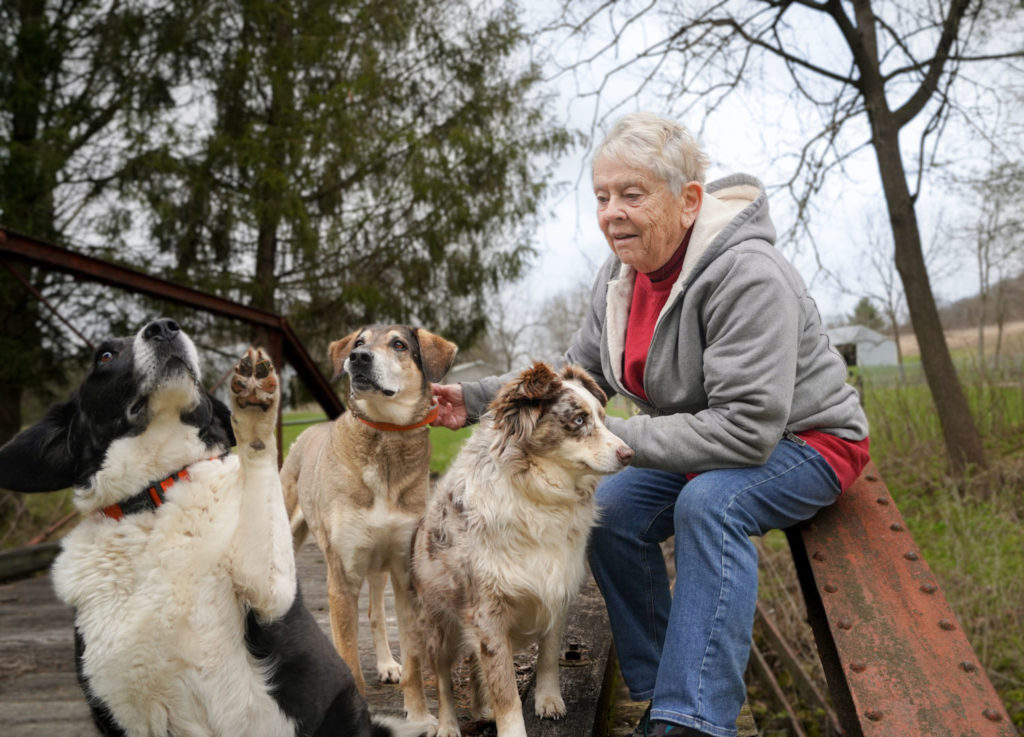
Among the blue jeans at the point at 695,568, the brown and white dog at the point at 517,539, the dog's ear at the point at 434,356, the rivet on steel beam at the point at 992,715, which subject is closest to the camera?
the rivet on steel beam at the point at 992,715

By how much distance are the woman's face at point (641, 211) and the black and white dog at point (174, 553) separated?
132 cm

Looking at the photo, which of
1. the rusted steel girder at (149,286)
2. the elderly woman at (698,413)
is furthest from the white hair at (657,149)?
the rusted steel girder at (149,286)

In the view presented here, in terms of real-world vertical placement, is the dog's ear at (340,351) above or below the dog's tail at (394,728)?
above

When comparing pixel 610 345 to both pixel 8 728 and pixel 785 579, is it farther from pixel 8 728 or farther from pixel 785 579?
pixel 785 579

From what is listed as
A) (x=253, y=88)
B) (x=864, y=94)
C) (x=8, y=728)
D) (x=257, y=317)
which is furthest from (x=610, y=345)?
(x=253, y=88)

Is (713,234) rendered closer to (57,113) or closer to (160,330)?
(160,330)

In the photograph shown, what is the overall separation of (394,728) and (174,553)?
97 cm

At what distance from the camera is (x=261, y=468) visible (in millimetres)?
1897

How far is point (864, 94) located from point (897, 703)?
7.54 meters

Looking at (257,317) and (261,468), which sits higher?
(257,317)

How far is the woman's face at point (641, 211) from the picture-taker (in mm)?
2633

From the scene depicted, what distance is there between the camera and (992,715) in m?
1.96

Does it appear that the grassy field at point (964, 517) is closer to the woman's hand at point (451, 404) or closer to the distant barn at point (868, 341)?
the distant barn at point (868, 341)

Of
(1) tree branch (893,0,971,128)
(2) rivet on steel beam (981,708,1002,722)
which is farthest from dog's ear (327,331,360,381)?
(1) tree branch (893,0,971,128)
